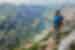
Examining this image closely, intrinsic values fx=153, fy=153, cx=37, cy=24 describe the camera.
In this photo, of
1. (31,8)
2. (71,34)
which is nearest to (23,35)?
(31,8)

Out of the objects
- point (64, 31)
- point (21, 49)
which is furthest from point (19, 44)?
point (64, 31)

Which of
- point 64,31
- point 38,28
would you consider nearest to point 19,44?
→ point 38,28

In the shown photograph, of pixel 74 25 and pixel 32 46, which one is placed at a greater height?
pixel 74 25

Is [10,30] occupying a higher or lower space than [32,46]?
higher

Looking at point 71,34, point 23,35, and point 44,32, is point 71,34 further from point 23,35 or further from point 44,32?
point 23,35


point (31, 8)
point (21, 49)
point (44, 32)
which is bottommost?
point (21, 49)

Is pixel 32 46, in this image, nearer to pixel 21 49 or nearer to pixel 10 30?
pixel 21 49

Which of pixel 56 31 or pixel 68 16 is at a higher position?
pixel 68 16

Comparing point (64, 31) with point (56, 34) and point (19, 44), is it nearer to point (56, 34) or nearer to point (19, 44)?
point (56, 34)
